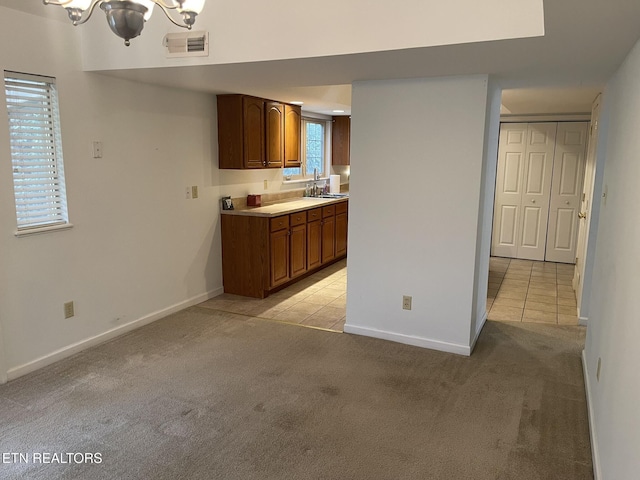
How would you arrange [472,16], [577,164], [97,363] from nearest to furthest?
1. [472,16]
2. [97,363]
3. [577,164]

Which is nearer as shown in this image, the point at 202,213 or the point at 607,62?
the point at 607,62

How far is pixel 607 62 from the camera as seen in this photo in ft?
9.09

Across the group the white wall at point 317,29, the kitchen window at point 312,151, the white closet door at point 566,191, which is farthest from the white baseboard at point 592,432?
the kitchen window at point 312,151

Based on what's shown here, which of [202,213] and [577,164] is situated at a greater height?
[577,164]

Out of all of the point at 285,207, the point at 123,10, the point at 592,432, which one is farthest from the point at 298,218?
the point at 123,10

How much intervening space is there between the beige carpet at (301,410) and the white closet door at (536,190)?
316 cm

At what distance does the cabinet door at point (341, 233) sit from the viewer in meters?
6.24

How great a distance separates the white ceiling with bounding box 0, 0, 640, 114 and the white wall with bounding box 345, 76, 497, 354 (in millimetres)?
187

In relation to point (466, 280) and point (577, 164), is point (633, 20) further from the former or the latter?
point (577, 164)

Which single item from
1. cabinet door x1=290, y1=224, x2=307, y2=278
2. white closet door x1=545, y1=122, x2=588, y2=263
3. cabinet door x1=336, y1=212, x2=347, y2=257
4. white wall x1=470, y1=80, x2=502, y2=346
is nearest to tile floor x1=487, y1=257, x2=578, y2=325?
white closet door x1=545, y1=122, x2=588, y2=263

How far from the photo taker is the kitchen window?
6609 millimetres

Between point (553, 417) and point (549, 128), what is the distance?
473 centimetres

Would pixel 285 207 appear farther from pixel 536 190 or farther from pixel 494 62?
pixel 536 190

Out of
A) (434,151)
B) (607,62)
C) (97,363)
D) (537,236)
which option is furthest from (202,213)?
(537,236)
